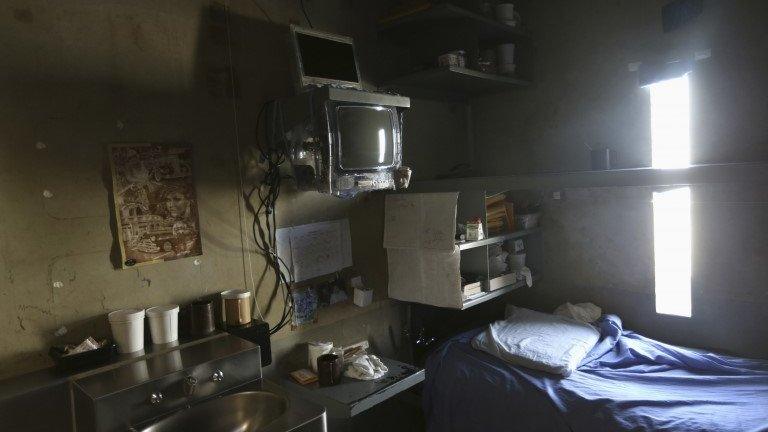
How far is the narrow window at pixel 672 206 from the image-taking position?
2234mm

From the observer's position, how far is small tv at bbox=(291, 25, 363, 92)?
1841 mm

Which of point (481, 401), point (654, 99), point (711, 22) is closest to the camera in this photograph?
point (481, 401)

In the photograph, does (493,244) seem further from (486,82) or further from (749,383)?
(749,383)

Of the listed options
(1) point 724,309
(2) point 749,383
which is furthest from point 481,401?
(1) point 724,309

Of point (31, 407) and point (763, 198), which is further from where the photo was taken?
point (763, 198)

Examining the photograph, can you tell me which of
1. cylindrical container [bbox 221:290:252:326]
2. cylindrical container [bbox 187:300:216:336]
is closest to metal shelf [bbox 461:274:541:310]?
cylindrical container [bbox 221:290:252:326]

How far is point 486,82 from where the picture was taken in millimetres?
2561

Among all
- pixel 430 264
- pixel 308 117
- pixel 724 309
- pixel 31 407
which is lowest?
pixel 724 309

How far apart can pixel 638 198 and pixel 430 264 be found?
1138 mm

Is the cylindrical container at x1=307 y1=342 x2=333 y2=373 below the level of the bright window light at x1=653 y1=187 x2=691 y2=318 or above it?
below

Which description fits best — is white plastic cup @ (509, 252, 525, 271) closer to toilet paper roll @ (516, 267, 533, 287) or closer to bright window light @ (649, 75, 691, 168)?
toilet paper roll @ (516, 267, 533, 287)

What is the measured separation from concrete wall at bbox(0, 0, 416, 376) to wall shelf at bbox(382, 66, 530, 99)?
0.64 metres

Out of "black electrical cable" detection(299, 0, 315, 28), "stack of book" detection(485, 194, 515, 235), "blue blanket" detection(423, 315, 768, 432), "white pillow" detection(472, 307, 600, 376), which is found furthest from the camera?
"stack of book" detection(485, 194, 515, 235)

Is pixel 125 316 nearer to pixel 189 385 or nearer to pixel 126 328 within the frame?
pixel 126 328
